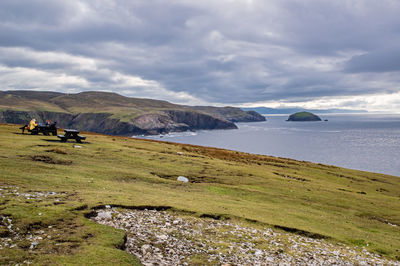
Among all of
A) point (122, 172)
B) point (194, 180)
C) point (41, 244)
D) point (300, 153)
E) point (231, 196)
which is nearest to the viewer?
point (41, 244)

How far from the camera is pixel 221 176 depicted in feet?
122

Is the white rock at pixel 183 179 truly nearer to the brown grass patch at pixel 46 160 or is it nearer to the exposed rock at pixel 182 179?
the exposed rock at pixel 182 179

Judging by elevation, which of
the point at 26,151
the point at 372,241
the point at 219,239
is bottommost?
the point at 372,241

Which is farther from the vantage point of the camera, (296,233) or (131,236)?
(296,233)

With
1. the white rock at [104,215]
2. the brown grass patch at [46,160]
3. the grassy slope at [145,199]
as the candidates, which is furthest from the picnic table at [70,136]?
the white rock at [104,215]

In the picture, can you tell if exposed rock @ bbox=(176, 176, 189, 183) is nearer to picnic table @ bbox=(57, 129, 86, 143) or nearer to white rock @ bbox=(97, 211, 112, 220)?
white rock @ bbox=(97, 211, 112, 220)

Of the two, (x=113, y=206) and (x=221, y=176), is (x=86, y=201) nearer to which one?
(x=113, y=206)

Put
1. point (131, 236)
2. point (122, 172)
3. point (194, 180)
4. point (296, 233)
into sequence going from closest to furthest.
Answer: point (131, 236)
point (296, 233)
point (122, 172)
point (194, 180)

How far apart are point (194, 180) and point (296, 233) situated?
16154mm

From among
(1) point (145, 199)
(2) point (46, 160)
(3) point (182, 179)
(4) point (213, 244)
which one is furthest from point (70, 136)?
(4) point (213, 244)

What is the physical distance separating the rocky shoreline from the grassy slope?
1.21 meters

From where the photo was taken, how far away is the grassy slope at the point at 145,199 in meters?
12.5

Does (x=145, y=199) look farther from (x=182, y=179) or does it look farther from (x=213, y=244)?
(x=182, y=179)

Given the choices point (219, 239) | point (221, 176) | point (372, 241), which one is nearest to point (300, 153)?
point (221, 176)
